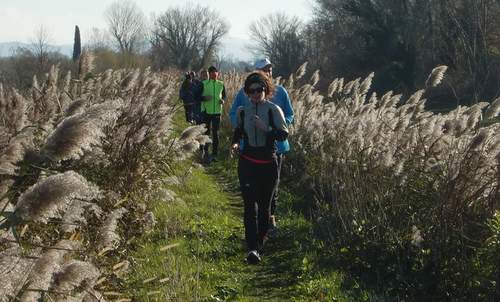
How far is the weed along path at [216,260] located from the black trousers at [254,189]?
352 millimetres

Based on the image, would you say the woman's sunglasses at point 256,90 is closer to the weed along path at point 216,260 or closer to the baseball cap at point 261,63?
the weed along path at point 216,260

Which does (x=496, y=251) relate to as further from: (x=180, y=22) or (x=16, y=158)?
(x=180, y=22)

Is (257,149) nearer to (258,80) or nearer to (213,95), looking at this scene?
(258,80)

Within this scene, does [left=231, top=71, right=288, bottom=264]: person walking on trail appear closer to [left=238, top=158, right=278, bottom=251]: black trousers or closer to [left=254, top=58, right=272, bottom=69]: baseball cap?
[left=238, top=158, right=278, bottom=251]: black trousers

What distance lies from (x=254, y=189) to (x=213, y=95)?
23.8ft

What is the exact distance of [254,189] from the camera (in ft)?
21.3

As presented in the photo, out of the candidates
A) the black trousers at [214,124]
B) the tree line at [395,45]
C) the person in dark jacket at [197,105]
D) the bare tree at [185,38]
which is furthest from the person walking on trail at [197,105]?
the bare tree at [185,38]

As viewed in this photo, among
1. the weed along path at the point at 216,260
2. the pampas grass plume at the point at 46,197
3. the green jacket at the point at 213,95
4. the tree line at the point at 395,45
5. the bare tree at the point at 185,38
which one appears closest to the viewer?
the pampas grass plume at the point at 46,197

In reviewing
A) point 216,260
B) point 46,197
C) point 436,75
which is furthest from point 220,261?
point 46,197

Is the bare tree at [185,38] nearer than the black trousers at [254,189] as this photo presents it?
No

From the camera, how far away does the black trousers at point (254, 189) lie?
21.3 feet

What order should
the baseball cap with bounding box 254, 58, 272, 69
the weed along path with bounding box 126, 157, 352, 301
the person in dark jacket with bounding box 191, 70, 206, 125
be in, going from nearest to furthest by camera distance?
the weed along path with bounding box 126, 157, 352, 301 → the baseball cap with bounding box 254, 58, 272, 69 → the person in dark jacket with bounding box 191, 70, 206, 125

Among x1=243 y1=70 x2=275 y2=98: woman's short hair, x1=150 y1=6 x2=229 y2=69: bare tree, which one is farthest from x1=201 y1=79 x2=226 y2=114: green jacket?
x1=150 y1=6 x2=229 y2=69: bare tree

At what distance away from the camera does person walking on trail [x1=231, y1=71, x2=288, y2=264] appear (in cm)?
646
